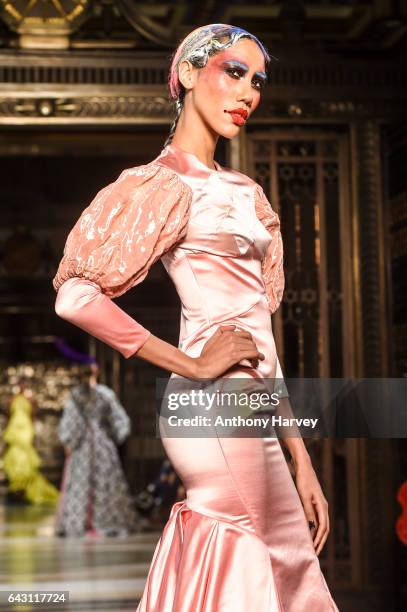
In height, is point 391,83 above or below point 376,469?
above

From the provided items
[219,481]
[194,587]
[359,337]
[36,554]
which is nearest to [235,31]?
[219,481]

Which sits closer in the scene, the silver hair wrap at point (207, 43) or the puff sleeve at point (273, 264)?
the silver hair wrap at point (207, 43)

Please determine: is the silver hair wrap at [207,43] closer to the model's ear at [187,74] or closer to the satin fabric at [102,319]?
the model's ear at [187,74]

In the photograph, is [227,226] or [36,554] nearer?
[227,226]

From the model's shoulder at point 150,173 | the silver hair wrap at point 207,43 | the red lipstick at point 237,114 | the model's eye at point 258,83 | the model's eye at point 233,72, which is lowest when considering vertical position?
the model's shoulder at point 150,173

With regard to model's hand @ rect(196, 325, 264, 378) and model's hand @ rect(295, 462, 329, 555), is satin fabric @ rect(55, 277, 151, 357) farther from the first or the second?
model's hand @ rect(295, 462, 329, 555)

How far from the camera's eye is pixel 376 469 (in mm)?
4465

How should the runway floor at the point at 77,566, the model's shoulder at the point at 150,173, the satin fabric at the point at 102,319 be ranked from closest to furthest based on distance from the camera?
the satin fabric at the point at 102,319, the model's shoulder at the point at 150,173, the runway floor at the point at 77,566

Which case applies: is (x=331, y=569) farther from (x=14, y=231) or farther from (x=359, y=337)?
(x=14, y=231)

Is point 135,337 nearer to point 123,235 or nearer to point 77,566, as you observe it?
point 123,235

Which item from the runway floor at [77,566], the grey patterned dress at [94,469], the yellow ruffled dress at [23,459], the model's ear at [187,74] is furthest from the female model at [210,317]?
the yellow ruffled dress at [23,459]

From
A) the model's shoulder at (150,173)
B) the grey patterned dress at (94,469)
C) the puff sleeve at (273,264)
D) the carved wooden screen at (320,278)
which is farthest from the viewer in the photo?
the grey patterned dress at (94,469)

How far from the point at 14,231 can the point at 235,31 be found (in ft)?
33.9

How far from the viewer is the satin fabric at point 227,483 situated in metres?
1.60
